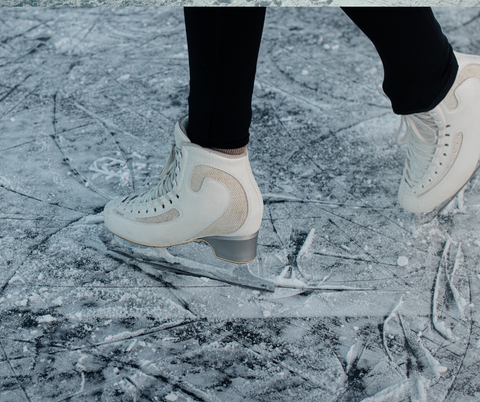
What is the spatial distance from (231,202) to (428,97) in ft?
Answer: 1.52

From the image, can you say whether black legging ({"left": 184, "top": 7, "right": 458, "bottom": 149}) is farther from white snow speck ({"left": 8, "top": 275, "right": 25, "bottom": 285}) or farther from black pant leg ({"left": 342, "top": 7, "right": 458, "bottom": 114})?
white snow speck ({"left": 8, "top": 275, "right": 25, "bottom": 285})

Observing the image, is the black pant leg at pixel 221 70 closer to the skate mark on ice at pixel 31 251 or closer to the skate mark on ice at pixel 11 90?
the skate mark on ice at pixel 31 251

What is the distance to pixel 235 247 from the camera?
3.20 feet

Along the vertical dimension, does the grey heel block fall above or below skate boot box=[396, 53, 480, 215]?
below

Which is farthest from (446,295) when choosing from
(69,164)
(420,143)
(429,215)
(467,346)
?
(69,164)

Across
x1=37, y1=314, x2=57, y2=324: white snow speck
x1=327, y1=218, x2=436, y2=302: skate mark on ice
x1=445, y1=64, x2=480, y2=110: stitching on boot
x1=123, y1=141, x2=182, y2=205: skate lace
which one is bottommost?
x1=37, y1=314, x2=57, y2=324: white snow speck

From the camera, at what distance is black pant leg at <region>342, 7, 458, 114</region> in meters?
0.71

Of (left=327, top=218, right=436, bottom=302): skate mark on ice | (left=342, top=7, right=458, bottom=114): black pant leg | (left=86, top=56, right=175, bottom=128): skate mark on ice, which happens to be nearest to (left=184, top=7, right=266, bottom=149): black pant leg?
(left=342, top=7, right=458, bottom=114): black pant leg

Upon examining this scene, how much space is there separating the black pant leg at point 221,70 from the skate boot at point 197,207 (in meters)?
0.05

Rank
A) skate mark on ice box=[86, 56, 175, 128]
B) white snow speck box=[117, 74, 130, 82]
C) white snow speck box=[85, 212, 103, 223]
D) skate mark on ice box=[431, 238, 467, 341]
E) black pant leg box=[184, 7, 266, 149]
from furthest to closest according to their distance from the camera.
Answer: white snow speck box=[117, 74, 130, 82]
skate mark on ice box=[86, 56, 175, 128]
white snow speck box=[85, 212, 103, 223]
skate mark on ice box=[431, 238, 467, 341]
black pant leg box=[184, 7, 266, 149]

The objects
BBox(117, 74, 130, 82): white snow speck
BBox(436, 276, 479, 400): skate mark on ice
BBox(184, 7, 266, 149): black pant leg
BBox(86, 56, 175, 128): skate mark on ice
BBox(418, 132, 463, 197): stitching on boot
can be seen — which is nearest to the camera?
BBox(184, 7, 266, 149): black pant leg

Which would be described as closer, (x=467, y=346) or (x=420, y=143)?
(x=467, y=346)

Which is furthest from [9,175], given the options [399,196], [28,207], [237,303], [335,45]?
[335,45]

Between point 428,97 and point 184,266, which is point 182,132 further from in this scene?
point 428,97
